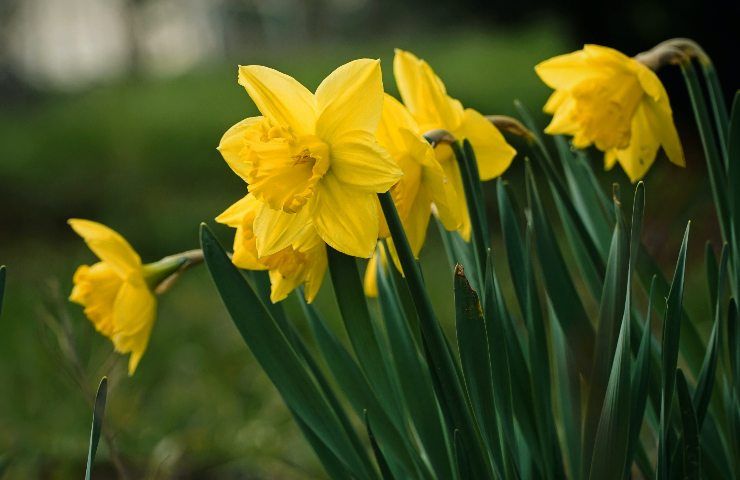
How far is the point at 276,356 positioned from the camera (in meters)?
0.87

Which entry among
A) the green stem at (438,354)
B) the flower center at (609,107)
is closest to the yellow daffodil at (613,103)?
the flower center at (609,107)

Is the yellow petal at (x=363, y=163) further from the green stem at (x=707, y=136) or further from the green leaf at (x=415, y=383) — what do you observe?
the green stem at (x=707, y=136)

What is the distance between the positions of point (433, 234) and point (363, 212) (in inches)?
160

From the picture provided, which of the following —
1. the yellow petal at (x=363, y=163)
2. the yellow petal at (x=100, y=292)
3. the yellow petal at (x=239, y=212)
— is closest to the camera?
the yellow petal at (x=363, y=163)

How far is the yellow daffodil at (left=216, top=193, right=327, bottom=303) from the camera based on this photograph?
2.56 feet

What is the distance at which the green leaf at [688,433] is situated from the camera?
0.78 meters

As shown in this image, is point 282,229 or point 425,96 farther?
point 425,96

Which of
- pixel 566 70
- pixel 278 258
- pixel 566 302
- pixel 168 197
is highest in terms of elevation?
pixel 566 70

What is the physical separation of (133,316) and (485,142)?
427 mm

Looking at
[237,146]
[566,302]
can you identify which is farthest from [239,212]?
[566,302]

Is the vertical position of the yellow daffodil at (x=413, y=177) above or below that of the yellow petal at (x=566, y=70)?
below

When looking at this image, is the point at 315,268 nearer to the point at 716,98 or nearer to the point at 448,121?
the point at 448,121

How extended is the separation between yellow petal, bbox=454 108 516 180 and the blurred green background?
0.54 metres

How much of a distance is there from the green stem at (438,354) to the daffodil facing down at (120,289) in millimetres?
355
